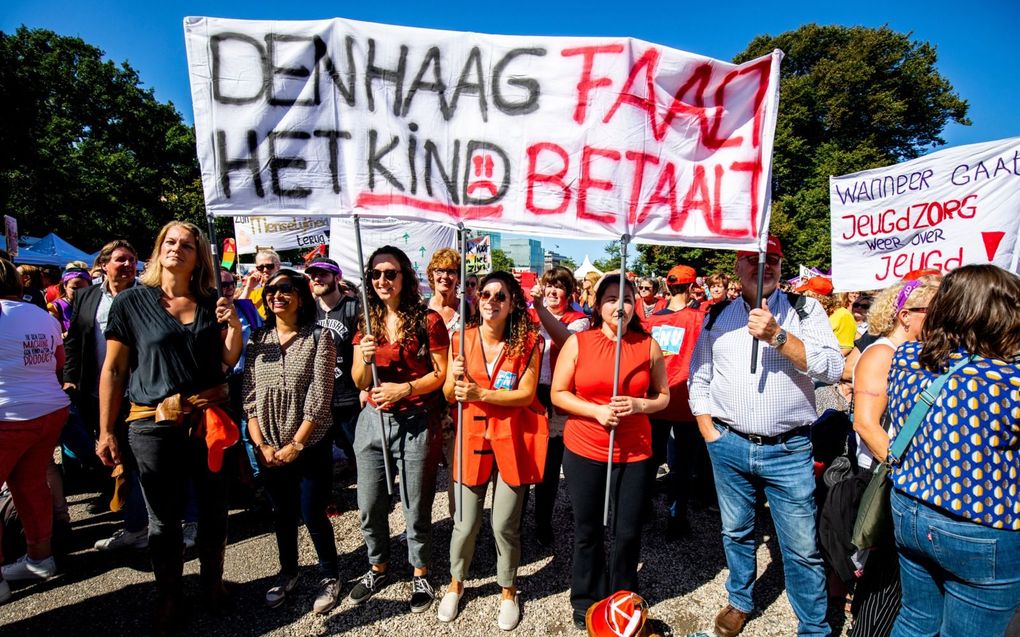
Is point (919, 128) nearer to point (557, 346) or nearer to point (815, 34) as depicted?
point (815, 34)

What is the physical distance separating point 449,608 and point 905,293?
313 cm

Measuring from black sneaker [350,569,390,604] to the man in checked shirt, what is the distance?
2091mm

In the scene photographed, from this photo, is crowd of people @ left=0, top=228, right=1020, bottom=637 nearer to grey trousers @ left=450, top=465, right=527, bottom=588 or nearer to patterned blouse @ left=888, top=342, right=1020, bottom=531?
grey trousers @ left=450, top=465, right=527, bottom=588

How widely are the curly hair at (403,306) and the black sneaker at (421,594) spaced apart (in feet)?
4.80

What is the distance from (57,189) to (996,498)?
3176cm

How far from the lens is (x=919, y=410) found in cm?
186

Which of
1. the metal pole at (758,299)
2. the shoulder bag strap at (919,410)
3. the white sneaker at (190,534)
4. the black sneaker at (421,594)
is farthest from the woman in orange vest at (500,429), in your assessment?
the white sneaker at (190,534)

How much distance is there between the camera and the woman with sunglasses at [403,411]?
2.92 m

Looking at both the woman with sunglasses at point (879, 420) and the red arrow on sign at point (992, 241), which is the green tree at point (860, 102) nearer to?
the red arrow on sign at point (992, 241)

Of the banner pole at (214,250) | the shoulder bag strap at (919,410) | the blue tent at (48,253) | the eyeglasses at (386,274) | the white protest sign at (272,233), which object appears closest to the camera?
the shoulder bag strap at (919,410)

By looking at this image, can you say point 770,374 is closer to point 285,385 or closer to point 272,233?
point 285,385

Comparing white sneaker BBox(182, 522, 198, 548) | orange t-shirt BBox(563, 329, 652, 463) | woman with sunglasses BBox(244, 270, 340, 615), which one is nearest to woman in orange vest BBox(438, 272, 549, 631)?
orange t-shirt BBox(563, 329, 652, 463)

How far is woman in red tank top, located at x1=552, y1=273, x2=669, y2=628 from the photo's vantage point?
275 cm

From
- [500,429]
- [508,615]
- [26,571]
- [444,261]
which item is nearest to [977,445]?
[500,429]
